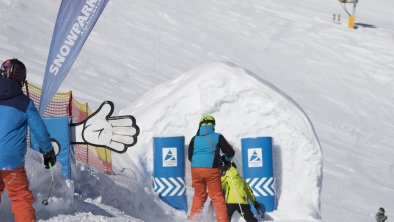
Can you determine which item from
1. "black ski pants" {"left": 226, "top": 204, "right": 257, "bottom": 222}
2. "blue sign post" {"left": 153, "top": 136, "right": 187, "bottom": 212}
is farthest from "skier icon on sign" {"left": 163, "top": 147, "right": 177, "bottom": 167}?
"black ski pants" {"left": 226, "top": 204, "right": 257, "bottom": 222}

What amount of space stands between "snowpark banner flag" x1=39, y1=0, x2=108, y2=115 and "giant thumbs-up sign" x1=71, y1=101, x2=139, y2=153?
0.55 metres

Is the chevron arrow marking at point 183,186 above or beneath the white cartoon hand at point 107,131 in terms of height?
beneath

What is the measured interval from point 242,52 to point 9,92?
2131cm

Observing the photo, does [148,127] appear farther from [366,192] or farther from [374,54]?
[374,54]

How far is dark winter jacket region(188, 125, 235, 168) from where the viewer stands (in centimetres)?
888

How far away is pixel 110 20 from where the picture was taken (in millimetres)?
26312

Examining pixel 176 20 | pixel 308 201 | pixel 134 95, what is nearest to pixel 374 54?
pixel 176 20

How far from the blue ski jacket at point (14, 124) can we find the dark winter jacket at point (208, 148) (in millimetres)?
3215

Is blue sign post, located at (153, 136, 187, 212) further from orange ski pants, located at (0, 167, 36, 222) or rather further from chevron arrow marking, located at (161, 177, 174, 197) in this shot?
orange ski pants, located at (0, 167, 36, 222)

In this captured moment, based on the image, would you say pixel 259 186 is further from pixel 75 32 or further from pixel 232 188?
pixel 75 32

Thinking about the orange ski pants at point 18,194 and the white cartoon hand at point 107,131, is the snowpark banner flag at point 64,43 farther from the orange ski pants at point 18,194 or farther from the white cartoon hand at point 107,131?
the orange ski pants at point 18,194

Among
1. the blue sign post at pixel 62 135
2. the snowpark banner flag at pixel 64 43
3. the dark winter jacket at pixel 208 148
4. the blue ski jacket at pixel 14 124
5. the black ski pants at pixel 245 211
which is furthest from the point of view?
the black ski pants at pixel 245 211

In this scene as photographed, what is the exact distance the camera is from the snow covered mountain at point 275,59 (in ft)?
59.8

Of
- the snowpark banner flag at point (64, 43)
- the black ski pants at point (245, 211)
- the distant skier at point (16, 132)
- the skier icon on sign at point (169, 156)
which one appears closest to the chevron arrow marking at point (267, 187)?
the black ski pants at point (245, 211)
